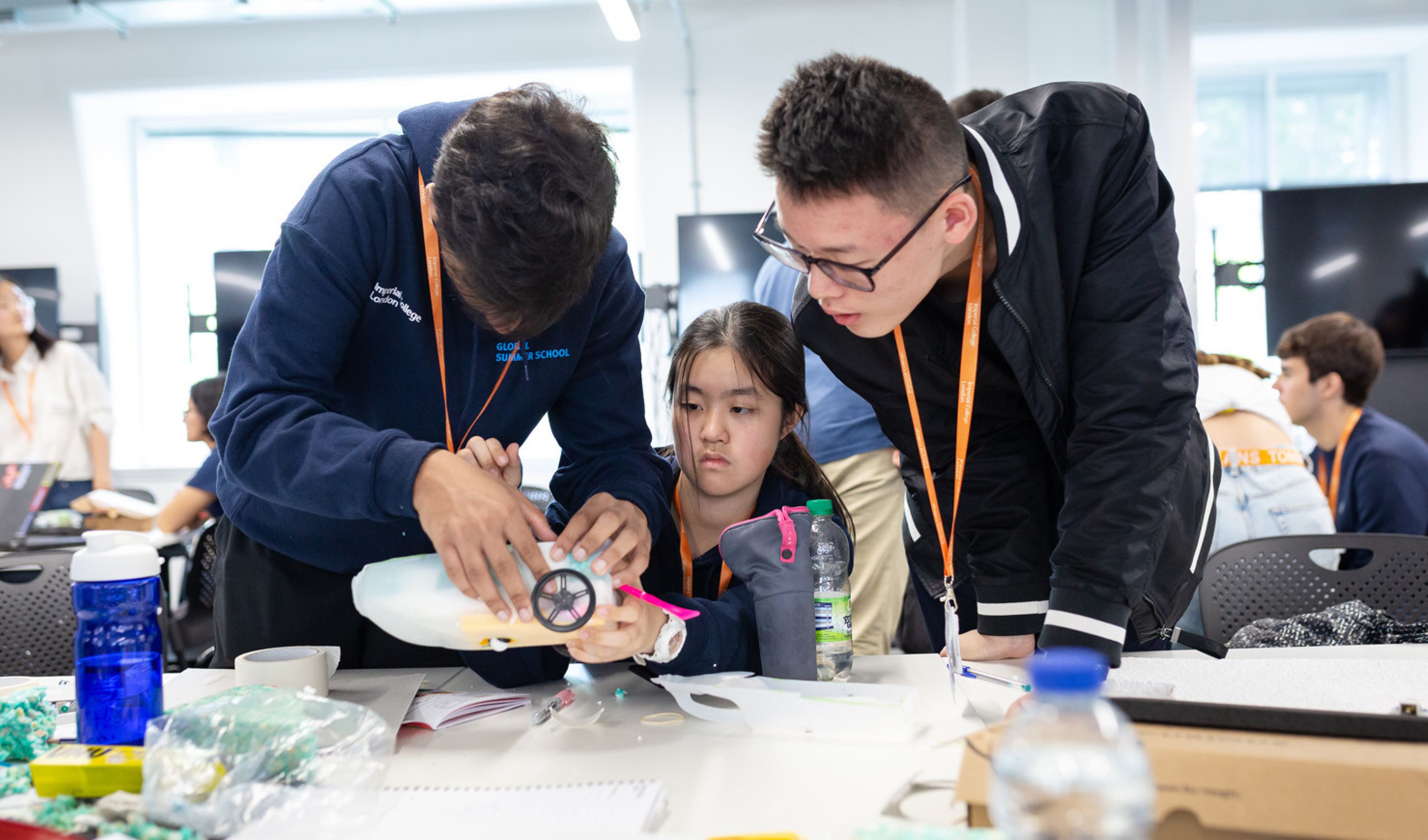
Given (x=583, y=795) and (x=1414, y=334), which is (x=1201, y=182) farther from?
(x=583, y=795)

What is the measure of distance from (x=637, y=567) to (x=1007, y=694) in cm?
48

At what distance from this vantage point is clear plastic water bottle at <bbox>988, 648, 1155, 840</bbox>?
570 millimetres

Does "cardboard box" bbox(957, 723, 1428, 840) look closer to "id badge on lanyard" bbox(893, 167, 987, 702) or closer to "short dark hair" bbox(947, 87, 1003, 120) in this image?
"id badge on lanyard" bbox(893, 167, 987, 702)

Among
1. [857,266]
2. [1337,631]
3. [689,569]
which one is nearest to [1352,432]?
[1337,631]

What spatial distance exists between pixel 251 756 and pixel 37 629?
123cm

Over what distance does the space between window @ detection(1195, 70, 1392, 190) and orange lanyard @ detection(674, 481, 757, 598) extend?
18.8 ft

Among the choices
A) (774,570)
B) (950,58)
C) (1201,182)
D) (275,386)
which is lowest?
(774,570)

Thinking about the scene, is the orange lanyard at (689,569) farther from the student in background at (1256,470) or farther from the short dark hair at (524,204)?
the student in background at (1256,470)

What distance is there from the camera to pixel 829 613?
1391 millimetres

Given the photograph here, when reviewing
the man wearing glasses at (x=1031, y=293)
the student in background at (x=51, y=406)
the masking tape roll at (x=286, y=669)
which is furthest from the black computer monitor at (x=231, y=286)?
the man wearing glasses at (x=1031, y=293)

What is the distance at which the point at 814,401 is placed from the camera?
10.1ft

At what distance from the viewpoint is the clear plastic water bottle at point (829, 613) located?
138 centimetres

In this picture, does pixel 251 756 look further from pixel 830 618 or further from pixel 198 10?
pixel 198 10

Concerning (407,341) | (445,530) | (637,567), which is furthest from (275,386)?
(637,567)
